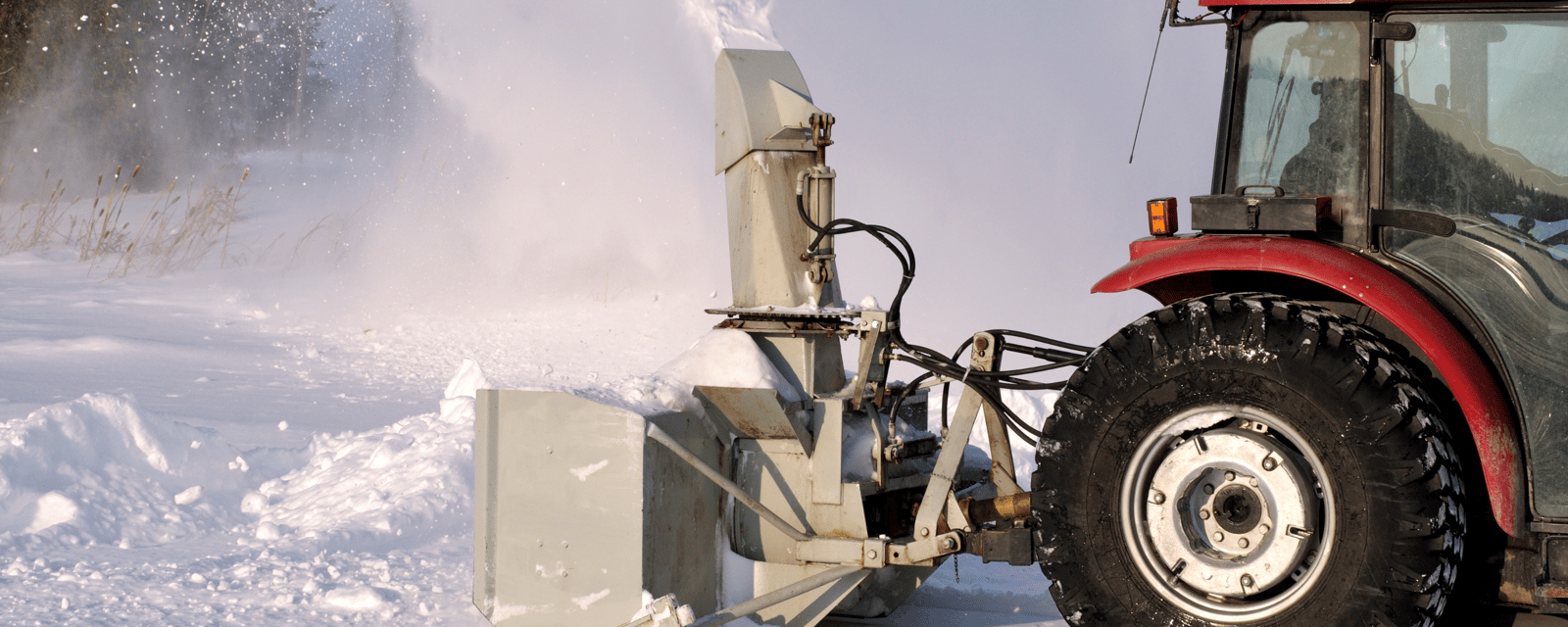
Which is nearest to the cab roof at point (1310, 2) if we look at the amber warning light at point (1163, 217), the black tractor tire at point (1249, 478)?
the amber warning light at point (1163, 217)

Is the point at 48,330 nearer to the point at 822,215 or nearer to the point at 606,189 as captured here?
the point at 606,189

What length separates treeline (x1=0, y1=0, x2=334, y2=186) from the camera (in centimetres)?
2216

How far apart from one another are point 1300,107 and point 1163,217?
45 centimetres

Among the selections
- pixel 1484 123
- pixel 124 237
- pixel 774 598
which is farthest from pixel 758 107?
pixel 124 237

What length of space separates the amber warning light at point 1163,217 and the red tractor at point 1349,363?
165 mm

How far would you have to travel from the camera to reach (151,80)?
24.4 metres

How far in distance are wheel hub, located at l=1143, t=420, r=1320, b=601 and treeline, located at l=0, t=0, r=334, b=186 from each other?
22.9 meters

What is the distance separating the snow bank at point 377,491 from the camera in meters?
5.16

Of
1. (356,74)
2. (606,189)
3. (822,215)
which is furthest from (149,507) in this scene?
(356,74)

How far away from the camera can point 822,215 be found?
4352mm

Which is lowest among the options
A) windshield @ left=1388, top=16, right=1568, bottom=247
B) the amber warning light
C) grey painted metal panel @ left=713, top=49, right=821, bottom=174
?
the amber warning light

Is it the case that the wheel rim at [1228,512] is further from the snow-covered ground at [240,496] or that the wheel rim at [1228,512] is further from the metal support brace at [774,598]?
the snow-covered ground at [240,496]

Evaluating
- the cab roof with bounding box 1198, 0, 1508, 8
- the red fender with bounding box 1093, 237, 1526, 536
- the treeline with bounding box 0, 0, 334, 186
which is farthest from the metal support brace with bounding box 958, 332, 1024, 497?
the treeline with bounding box 0, 0, 334, 186

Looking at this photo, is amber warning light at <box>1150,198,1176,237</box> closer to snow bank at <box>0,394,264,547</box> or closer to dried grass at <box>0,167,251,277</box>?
snow bank at <box>0,394,264,547</box>
